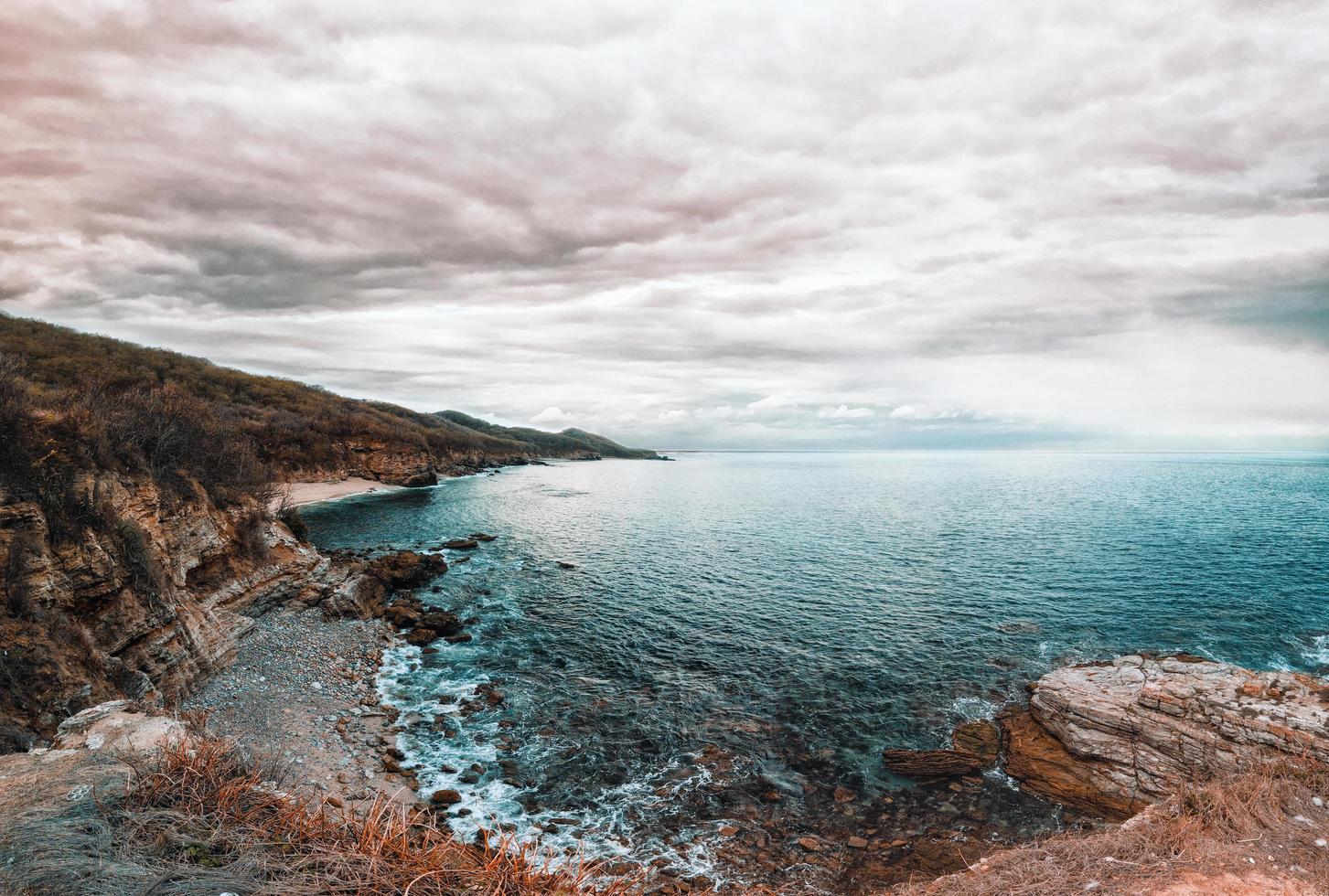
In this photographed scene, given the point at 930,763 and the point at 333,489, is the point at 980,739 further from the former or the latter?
the point at 333,489

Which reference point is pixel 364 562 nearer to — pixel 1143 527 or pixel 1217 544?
pixel 1217 544

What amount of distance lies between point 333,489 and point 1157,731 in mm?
87824

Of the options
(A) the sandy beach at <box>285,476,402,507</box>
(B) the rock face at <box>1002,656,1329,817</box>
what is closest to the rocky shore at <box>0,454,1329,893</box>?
(B) the rock face at <box>1002,656,1329,817</box>

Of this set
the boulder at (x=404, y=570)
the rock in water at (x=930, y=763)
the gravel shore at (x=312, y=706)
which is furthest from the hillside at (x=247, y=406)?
the rock in water at (x=930, y=763)

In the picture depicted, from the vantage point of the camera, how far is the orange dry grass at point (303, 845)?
5137 mm

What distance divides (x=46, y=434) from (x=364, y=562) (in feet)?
66.0

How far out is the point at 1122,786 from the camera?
14.2 metres

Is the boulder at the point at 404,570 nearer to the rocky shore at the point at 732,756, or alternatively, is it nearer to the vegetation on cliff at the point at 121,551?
the vegetation on cliff at the point at 121,551

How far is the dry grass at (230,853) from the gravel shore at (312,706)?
6.71 metres

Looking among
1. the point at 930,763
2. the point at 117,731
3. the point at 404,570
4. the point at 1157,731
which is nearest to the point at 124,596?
the point at 117,731

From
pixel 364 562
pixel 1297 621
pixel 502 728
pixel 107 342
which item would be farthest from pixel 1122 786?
pixel 107 342

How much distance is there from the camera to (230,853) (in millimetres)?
5492

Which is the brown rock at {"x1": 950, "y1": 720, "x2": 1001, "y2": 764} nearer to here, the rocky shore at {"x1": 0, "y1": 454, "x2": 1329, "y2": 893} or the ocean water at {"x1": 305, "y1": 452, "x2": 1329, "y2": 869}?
the rocky shore at {"x1": 0, "y1": 454, "x2": 1329, "y2": 893}

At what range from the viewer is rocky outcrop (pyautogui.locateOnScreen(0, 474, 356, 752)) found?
1205cm
